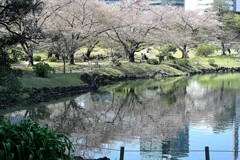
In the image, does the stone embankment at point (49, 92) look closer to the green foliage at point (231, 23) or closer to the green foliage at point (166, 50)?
the green foliage at point (166, 50)

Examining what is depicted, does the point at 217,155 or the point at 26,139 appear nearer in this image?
the point at 26,139

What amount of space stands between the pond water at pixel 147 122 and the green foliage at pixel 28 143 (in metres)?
4.14

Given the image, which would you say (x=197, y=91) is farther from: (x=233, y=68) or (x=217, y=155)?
(x=233, y=68)

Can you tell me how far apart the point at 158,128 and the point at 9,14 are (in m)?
7.60

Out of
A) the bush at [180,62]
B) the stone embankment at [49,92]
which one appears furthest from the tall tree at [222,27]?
the stone embankment at [49,92]

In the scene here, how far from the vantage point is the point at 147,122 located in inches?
691

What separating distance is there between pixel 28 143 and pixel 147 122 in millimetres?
11979

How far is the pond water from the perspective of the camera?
41.0 ft

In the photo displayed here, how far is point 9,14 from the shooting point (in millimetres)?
11977

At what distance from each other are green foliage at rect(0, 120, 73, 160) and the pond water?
4138mm

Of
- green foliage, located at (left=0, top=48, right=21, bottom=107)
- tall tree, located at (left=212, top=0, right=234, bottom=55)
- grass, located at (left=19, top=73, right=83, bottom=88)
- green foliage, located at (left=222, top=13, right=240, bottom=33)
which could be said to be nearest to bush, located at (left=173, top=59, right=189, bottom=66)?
tall tree, located at (left=212, top=0, right=234, bottom=55)

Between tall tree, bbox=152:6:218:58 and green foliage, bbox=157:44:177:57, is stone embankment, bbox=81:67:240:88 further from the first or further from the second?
tall tree, bbox=152:6:218:58

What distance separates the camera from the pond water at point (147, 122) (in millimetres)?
12500

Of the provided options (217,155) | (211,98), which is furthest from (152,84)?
(217,155)
